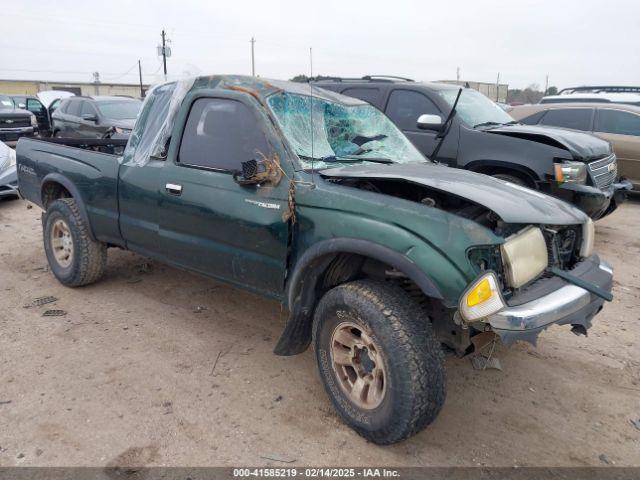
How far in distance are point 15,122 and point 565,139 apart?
579 inches

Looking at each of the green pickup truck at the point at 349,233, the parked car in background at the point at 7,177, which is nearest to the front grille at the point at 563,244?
the green pickup truck at the point at 349,233

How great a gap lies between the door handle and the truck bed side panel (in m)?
0.72

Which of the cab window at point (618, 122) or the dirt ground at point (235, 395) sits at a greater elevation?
the cab window at point (618, 122)

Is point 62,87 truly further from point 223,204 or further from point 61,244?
point 223,204

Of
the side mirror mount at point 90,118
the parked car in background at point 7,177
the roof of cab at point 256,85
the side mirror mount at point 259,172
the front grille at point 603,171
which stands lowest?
the parked car in background at point 7,177

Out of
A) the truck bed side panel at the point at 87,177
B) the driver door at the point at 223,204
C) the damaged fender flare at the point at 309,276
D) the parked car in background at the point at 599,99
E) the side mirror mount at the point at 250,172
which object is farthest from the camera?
the parked car in background at the point at 599,99

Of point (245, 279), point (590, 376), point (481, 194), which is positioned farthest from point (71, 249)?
point (590, 376)

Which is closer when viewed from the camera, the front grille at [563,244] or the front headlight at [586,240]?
the front grille at [563,244]

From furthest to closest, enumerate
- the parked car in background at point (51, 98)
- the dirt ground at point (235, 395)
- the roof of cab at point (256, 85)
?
the parked car in background at point (51, 98)
the roof of cab at point (256, 85)
the dirt ground at point (235, 395)

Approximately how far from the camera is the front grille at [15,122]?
1442cm

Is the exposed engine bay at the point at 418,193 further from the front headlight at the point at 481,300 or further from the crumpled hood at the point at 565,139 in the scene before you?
the crumpled hood at the point at 565,139

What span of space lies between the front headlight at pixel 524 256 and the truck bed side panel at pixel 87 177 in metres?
3.06

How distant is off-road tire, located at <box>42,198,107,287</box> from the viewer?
450 cm

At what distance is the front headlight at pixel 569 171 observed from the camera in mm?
5711
